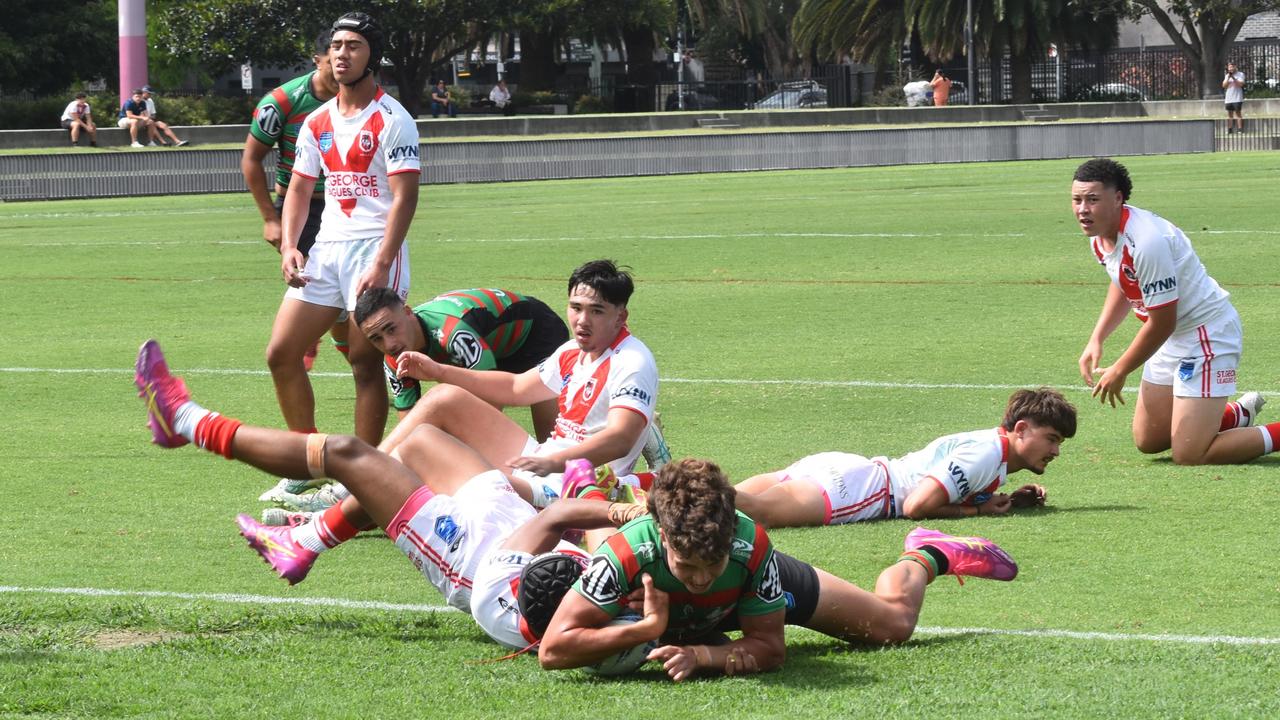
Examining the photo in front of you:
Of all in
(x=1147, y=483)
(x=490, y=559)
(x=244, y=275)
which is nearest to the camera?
(x=490, y=559)

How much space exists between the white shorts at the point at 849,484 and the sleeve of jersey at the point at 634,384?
84 centimetres

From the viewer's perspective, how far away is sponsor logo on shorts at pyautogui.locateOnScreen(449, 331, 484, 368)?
7707 millimetres

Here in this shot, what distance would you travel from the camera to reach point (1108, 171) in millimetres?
8258

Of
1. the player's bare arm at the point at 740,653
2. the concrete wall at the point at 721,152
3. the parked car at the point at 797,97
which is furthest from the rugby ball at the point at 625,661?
the parked car at the point at 797,97

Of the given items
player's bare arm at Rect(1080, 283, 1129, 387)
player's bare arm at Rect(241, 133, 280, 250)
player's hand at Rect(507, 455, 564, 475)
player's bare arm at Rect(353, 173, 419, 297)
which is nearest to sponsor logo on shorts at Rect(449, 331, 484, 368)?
player's bare arm at Rect(353, 173, 419, 297)

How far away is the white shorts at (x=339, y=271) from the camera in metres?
8.48

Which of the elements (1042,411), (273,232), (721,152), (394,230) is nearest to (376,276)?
(394,230)

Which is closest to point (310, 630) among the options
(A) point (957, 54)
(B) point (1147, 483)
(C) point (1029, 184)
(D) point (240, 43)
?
(B) point (1147, 483)

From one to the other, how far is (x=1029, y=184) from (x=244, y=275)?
14552 millimetres

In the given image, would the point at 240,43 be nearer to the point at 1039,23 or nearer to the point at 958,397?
the point at 1039,23

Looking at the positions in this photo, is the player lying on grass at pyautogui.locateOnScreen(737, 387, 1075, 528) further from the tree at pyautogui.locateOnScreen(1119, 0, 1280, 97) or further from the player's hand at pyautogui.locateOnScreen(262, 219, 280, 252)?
the tree at pyautogui.locateOnScreen(1119, 0, 1280, 97)

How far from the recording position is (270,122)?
30.6ft

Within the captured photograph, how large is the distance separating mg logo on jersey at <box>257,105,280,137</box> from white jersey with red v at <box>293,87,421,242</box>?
26.1 inches

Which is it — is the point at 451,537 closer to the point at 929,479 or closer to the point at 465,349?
the point at 465,349
